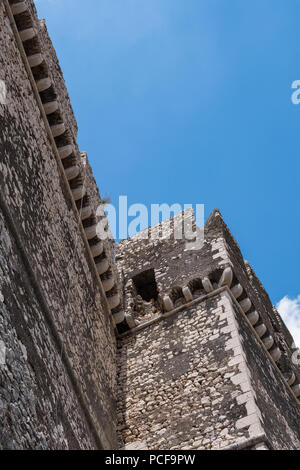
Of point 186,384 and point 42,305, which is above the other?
point 42,305

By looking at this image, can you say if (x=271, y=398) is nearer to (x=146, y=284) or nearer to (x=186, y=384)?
(x=186, y=384)

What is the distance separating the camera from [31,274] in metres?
8.39

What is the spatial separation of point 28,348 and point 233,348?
497 centimetres

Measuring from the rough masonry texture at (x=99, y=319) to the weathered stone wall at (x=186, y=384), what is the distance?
0.08 ft

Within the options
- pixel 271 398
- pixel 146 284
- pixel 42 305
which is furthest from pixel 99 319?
pixel 42 305

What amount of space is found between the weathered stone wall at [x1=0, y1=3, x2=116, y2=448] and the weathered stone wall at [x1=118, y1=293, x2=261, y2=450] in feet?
1.19

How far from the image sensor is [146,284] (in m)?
14.9

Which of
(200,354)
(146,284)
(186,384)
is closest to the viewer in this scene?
(186,384)

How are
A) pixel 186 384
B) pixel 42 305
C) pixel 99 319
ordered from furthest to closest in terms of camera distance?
1. pixel 99 319
2. pixel 186 384
3. pixel 42 305

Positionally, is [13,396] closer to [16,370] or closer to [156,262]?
[16,370]

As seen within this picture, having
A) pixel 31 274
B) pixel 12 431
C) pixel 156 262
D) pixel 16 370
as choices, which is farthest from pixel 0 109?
pixel 156 262

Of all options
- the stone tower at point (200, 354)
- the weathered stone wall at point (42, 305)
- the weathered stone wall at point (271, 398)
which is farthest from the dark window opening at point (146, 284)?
the weathered stone wall at point (271, 398)

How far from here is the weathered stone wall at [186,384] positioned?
10492 mm

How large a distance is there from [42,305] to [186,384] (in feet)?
12.6
